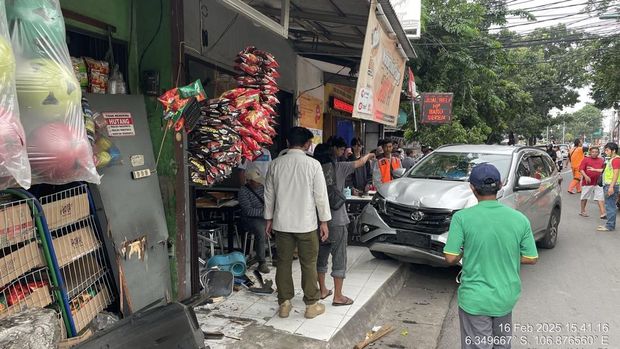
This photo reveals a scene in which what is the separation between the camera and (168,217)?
401cm

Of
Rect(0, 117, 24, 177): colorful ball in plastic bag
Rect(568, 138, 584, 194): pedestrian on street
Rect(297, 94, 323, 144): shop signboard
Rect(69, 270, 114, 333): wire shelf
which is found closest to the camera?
Rect(0, 117, 24, 177): colorful ball in plastic bag

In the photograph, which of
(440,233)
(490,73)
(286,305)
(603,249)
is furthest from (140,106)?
(490,73)

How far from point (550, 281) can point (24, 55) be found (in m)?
6.07

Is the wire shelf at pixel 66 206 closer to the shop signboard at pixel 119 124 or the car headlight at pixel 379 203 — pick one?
the shop signboard at pixel 119 124

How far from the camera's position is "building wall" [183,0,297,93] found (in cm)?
509

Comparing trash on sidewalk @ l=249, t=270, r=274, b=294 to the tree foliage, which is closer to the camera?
trash on sidewalk @ l=249, t=270, r=274, b=294

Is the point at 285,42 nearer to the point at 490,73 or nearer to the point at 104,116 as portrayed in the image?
the point at 104,116

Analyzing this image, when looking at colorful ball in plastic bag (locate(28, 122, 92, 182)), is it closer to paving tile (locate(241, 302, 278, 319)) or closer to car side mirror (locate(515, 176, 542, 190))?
paving tile (locate(241, 302, 278, 319))

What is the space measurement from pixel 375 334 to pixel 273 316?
37.5 inches

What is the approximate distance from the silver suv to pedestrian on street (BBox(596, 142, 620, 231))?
2275mm

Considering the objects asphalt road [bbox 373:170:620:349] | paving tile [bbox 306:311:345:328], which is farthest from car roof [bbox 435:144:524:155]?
paving tile [bbox 306:311:345:328]

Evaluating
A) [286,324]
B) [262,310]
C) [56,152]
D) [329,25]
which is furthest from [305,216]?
[329,25]

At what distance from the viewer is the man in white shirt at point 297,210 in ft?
13.0

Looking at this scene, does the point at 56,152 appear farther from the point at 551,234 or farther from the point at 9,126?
the point at 551,234
